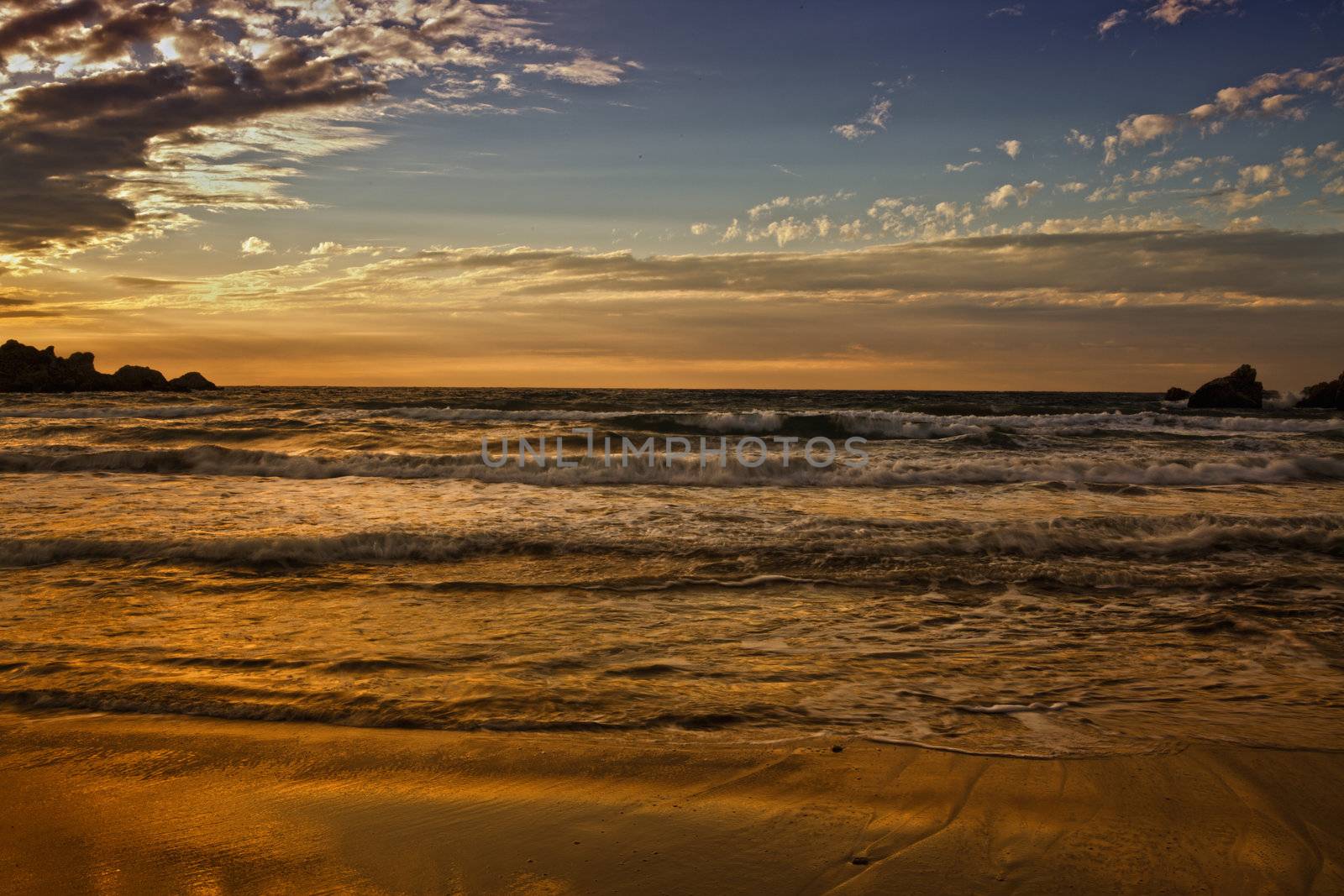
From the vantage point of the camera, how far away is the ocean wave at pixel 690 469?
1353 centimetres

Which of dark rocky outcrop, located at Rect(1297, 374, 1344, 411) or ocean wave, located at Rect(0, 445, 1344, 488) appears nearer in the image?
ocean wave, located at Rect(0, 445, 1344, 488)

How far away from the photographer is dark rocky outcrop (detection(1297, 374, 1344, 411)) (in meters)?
44.7

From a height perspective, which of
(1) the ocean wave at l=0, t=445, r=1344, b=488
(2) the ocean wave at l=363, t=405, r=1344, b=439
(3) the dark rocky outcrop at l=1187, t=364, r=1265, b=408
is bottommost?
(1) the ocean wave at l=0, t=445, r=1344, b=488

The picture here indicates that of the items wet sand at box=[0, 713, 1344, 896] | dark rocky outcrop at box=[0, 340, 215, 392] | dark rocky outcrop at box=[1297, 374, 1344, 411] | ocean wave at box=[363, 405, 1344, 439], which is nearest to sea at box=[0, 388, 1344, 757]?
wet sand at box=[0, 713, 1344, 896]

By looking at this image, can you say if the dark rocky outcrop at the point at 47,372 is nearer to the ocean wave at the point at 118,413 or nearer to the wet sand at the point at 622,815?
the ocean wave at the point at 118,413

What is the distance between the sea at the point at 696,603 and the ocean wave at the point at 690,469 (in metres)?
0.13

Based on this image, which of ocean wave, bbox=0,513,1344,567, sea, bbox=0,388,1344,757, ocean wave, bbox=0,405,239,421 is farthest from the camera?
ocean wave, bbox=0,405,239,421

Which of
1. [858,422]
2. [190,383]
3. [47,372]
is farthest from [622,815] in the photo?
[190,383]

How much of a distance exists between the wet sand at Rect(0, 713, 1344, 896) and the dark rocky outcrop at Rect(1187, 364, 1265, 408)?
49848 mm

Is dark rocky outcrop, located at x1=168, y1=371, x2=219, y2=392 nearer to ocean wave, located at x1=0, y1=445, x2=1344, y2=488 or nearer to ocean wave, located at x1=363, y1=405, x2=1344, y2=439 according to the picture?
ocean wave, located at x1=363, y1=405, x2=1344, y2=439

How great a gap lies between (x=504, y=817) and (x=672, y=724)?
3.41ft

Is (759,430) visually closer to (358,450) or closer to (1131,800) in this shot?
(358,450)

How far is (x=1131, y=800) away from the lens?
10.3ft

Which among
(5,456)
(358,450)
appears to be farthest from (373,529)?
(5,456)
